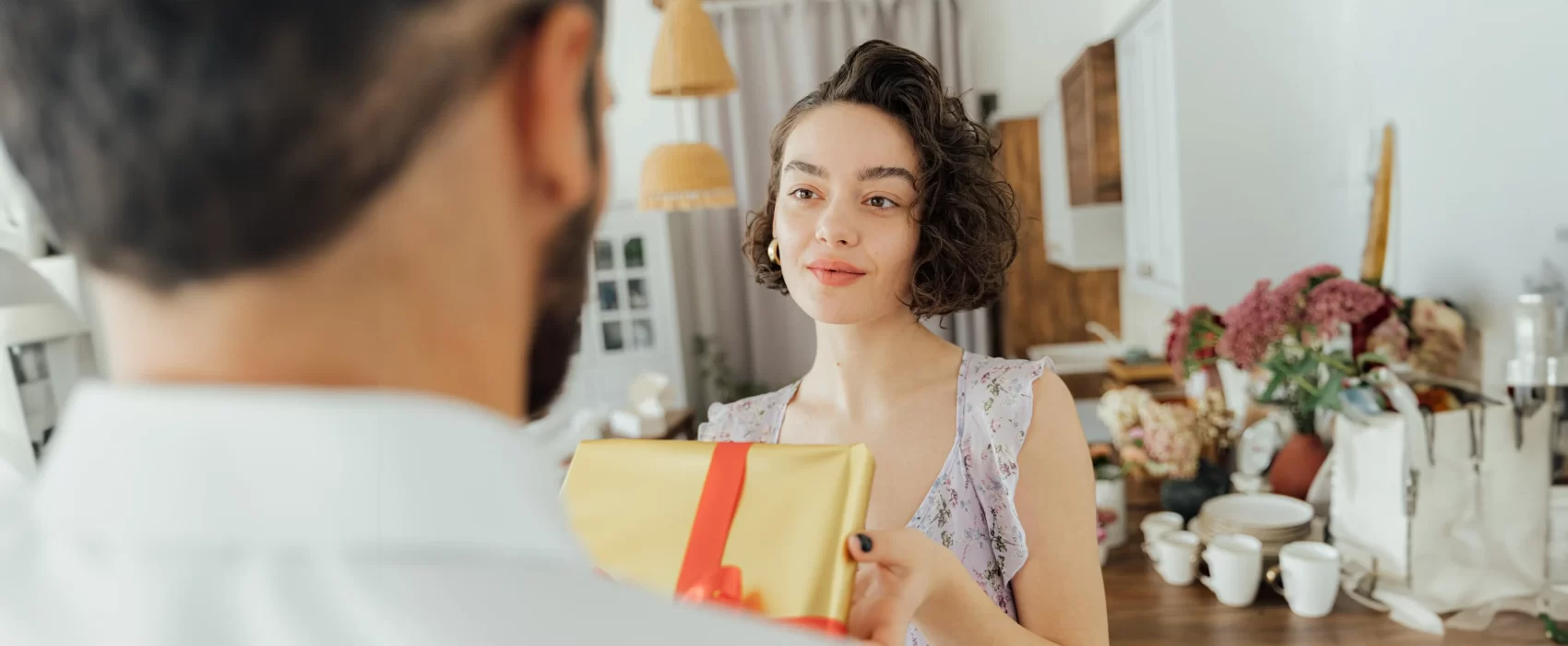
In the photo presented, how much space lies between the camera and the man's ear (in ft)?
0.96

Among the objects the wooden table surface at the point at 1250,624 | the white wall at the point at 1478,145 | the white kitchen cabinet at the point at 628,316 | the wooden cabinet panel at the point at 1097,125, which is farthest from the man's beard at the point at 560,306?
the white kitchen cabinet at the point at 628,316

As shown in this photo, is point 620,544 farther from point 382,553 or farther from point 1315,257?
point 1315,257

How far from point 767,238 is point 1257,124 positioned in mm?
1806

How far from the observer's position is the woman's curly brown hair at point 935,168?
94 centimetres

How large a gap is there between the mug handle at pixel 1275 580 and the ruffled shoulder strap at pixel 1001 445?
75cm

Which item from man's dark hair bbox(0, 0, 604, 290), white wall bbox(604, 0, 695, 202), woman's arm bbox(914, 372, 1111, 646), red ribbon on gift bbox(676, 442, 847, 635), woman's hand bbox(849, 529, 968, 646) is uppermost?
white wall bbox(604, 0, 695, 202)

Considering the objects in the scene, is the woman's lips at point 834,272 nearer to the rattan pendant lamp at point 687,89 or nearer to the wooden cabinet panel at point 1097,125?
the rattan pendant lamp at point 687,89

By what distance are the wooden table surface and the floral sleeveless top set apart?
531 mm

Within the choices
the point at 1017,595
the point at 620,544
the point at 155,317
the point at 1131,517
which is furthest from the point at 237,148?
the point at 1131,517

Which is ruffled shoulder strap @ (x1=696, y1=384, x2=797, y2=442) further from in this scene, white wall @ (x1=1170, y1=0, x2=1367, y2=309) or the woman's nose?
white wall @ (x1=1170, y1=0, x2=1367, y2=309)

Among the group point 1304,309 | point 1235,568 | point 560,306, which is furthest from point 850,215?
point 1304,309

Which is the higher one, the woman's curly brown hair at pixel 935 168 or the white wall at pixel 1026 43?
the white wall at pixel 1026 43

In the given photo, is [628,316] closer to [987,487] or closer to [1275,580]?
[1275,580]

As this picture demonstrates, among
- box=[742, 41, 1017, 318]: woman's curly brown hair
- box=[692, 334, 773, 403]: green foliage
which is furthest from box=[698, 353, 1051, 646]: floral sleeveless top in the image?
box=[692, 334, 773, 403]: green foliage
